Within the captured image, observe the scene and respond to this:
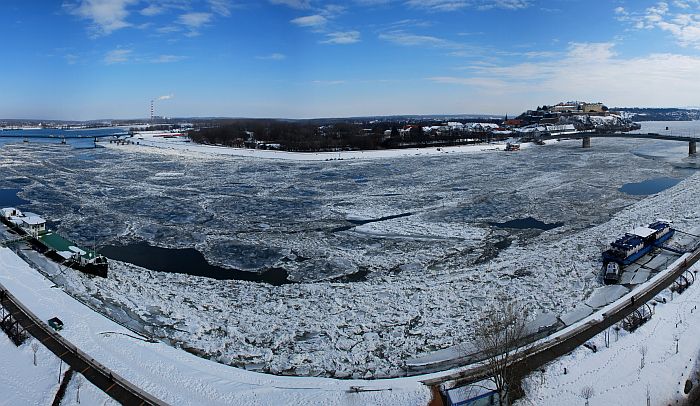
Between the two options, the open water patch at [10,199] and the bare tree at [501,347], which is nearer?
the bare tree at [501,347]

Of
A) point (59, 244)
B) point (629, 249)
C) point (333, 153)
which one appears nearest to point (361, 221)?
point (629, 249)

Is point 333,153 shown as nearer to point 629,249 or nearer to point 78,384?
point 629,249

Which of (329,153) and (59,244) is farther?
(329,153)

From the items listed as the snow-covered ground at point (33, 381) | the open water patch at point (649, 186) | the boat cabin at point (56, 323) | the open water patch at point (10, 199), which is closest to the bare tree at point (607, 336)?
the snow-covered ground at point (33, 381)

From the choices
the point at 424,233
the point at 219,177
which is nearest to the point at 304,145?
the point at 219,177

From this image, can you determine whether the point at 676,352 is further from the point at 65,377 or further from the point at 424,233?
the point at 65,377

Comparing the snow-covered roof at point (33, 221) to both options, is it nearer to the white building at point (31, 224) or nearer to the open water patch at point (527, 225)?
the white building at point (31, 224)
